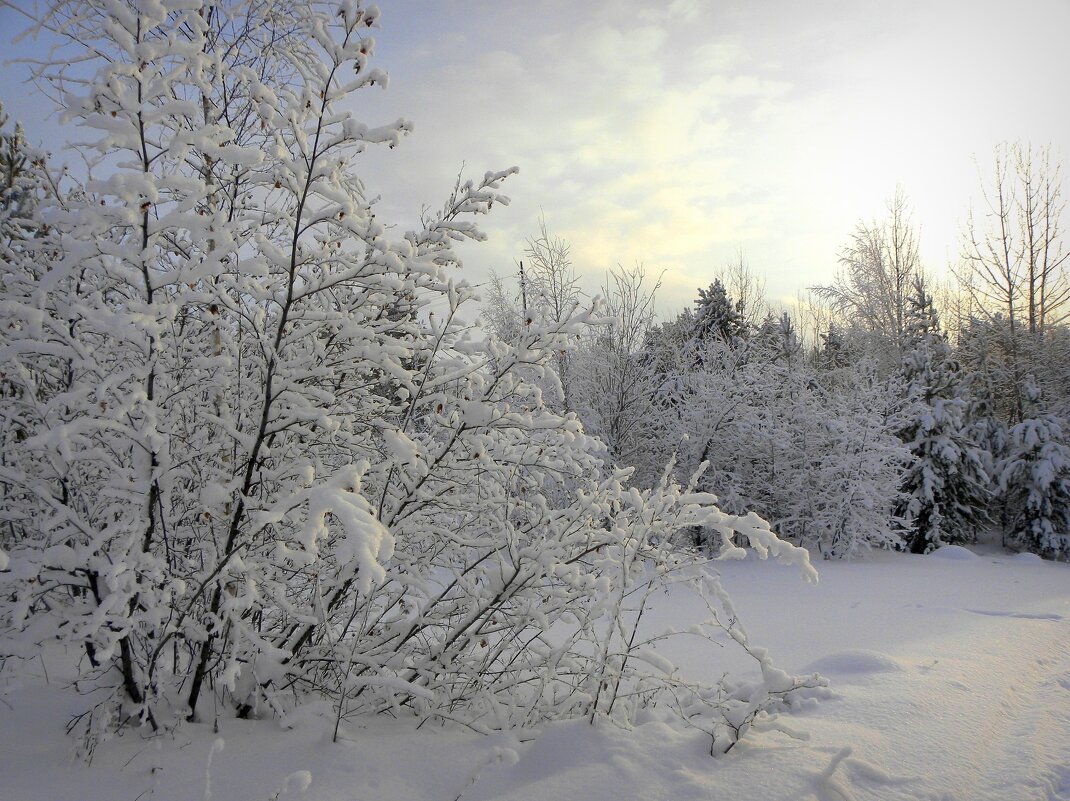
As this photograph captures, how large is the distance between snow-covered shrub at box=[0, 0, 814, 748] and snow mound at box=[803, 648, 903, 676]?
1.65 metres

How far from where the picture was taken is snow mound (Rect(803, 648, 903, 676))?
12.9 feet

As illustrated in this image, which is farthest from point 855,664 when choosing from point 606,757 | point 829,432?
point 829,432

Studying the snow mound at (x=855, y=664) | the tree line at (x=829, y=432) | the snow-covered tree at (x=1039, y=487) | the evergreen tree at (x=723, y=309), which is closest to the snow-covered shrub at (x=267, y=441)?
the snow mound at (x=855, y=664)

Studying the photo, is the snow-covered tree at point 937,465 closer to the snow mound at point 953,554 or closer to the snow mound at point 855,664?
the snow mound at point 953,554

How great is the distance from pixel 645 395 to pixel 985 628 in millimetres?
7032

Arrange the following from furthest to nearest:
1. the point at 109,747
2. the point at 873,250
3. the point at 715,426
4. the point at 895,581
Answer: the point at 873,250 < the point at 715,426 < the point at 895,581 < the point at 109,747

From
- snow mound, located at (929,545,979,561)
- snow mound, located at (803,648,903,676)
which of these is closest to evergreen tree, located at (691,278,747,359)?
snow mound, located at (929,545,979,561)

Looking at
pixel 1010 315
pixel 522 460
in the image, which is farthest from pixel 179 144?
pixel 1010 315

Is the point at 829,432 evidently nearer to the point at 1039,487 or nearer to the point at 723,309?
the point at 1039,487

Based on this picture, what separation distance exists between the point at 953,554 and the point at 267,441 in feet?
40.7

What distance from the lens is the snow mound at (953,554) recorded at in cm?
1098

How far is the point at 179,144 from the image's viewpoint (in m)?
1.88

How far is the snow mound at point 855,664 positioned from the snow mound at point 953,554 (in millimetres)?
8553

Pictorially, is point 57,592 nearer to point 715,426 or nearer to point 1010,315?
point 715,426
